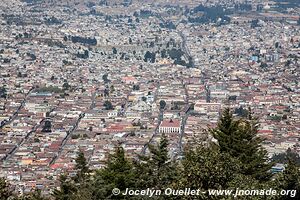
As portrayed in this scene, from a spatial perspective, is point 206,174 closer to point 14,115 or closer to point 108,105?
point 14,115

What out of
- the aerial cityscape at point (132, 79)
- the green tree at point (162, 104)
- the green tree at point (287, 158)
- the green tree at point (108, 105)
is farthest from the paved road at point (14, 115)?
the green tree at point (287, 158)

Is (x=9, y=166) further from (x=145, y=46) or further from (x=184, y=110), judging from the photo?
(x=145, y=46)

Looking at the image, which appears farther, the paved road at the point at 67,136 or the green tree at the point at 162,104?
the green tree at the point at 162,104

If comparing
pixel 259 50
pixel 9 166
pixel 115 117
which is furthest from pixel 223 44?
pixel 9 166

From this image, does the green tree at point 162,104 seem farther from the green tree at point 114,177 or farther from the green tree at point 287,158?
the green tree at point 114,177

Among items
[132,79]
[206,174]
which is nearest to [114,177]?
[206,174]

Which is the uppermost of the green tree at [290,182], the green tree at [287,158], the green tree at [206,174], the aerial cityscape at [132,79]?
the green tree at [206,174]

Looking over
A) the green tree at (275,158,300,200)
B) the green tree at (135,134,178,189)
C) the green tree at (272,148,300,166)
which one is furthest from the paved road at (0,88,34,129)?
the green tree at (275,158,300,200)

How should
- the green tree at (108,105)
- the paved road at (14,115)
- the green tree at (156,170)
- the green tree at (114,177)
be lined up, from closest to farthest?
the green tree at (114,177) < the green tree at (156,170) < the paved road at (14,115) < the green tree at (108,105)

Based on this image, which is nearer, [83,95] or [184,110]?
[184,110]
